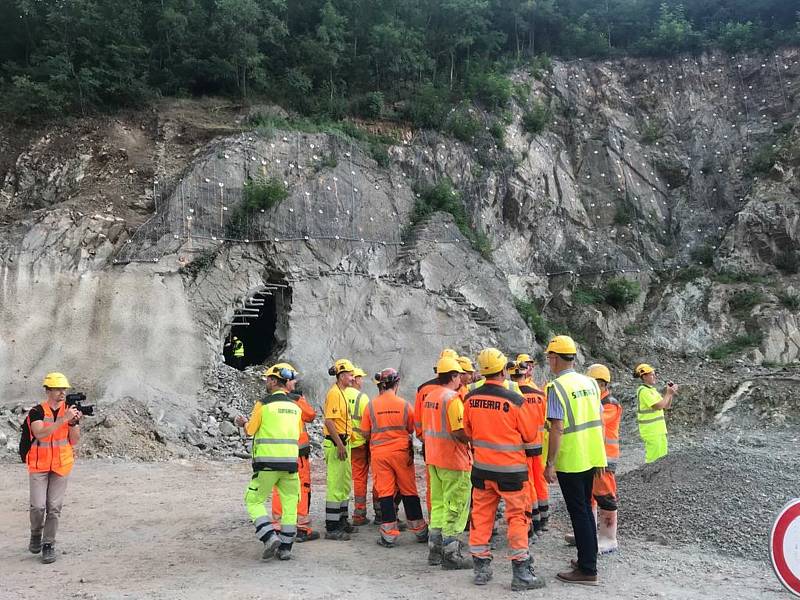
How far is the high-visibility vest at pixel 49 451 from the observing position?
20.1 ft

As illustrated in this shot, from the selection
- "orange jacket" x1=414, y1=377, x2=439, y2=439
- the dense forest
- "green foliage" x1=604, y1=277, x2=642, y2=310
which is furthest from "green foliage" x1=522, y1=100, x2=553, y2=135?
"orange jacket" x1=414, y1=377, x2=439, y2=439

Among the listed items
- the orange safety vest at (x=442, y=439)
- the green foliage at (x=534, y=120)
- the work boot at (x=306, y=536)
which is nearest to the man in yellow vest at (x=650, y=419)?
the orange safety vest at (x=442, y=439)

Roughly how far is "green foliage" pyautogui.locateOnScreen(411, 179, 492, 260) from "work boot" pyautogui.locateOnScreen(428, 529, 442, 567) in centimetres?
1564

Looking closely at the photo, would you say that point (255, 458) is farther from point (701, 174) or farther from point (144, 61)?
point (701, 174)

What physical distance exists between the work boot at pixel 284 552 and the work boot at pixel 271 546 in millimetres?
39

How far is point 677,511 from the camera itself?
6566 mm

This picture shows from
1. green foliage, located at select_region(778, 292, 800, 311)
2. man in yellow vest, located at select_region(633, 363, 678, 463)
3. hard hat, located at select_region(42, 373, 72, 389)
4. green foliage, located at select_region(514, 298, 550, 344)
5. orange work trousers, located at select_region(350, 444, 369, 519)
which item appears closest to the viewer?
hard hat, located at select_region(42, 373, 72, 389)

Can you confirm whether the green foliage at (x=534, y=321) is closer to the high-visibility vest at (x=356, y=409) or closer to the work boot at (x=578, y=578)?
the high-visibility vest at (x=356, y=409)

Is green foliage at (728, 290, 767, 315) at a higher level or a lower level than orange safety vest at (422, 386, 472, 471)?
higher

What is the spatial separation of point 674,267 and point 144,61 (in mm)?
20201

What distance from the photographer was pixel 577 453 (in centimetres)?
517

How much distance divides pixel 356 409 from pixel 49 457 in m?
3.01

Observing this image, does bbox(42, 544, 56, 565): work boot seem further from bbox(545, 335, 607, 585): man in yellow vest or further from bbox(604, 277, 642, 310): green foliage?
bbox(604, 277, 642, 310): green foliage

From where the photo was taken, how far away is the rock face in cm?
1587
